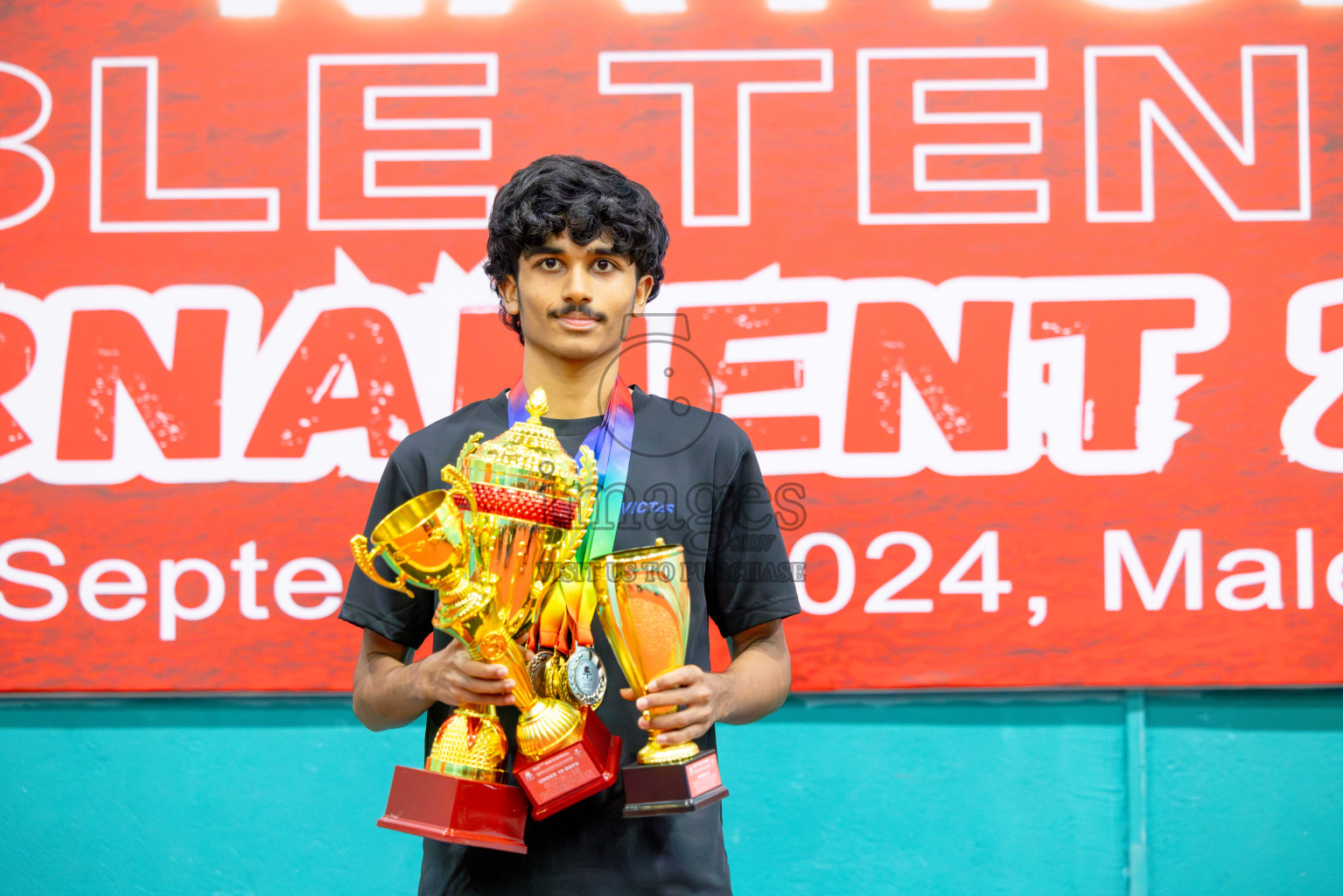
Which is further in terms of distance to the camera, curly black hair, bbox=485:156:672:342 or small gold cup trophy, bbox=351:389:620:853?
curly black hair, bbox=485:156:672:342

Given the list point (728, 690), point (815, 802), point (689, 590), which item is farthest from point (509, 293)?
point (815, 802)

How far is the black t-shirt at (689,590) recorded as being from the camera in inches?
40.6

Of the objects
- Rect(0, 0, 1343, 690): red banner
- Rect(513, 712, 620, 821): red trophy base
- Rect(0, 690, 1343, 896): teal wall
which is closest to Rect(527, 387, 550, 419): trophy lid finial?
Rect(513, 712, 620, 821): red trophy base

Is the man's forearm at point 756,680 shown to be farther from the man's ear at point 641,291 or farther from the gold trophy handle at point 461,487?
the man's ear at point 641,291

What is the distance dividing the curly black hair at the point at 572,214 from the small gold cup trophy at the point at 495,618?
268 mm

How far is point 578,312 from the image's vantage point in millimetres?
1098

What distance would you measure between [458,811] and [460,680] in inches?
5.3

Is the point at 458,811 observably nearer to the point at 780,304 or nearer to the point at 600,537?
the point at 600,537

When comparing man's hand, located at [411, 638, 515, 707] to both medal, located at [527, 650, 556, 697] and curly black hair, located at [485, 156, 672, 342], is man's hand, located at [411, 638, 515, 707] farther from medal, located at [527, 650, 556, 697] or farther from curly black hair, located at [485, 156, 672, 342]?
curly black hair, located at [485, 156, 672, 342]

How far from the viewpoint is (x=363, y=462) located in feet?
5.93

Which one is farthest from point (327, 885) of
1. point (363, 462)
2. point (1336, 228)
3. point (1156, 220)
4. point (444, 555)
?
point (1336, 228)

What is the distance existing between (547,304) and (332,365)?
A: 88cm

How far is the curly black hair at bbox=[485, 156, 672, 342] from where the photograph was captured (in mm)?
1104

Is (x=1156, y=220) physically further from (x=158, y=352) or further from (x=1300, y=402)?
(x=158, y=352)
